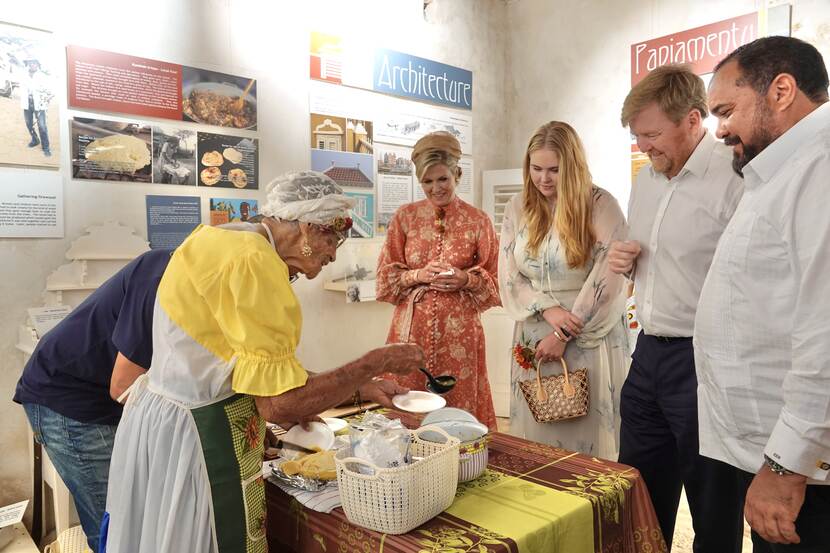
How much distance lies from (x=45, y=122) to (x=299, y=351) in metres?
1.88

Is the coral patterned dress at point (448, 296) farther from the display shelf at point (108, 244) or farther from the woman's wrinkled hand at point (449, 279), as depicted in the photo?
A: the display shelf at point (108, 244)

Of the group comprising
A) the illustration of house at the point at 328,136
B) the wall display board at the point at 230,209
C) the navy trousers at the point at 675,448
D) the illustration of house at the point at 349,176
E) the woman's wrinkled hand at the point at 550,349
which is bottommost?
the navy trousers at the point at 675,448

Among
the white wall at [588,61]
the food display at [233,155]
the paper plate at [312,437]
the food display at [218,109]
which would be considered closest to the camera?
the paper plate at [312,437]

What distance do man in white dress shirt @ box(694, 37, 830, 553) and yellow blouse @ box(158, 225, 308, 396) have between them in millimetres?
962

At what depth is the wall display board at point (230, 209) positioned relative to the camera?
3502mm

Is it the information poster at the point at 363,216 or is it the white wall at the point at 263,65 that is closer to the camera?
the white wall at the point at 263,65

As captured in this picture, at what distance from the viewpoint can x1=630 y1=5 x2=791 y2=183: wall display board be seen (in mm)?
3614

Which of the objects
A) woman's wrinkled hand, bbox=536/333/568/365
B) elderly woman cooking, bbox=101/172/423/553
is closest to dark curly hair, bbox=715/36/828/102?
elderly woman cooking, bbox=101/172/423/553

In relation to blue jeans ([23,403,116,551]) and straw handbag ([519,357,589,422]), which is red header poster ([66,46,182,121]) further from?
straw handbag ([519,357,589,422])

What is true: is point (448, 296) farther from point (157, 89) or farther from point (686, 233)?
point (157, 89)

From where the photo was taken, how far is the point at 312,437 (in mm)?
1737

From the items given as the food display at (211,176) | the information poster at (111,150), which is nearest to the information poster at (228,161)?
the food display at (211,176)

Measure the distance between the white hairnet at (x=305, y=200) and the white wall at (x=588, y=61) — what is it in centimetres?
335

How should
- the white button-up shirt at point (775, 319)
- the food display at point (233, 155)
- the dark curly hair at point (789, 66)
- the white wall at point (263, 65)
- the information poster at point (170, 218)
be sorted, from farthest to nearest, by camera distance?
the food display at point (233, 155)
the information poster at point (170, 218)
the white wall at point (263, 65)
the dark curly hair at point (789, 66)
the white button-up shirt at point (775, 319)
